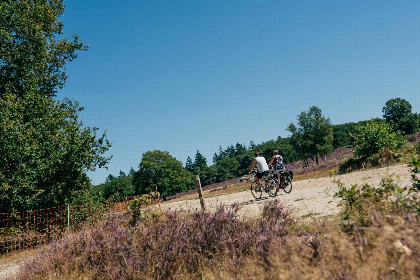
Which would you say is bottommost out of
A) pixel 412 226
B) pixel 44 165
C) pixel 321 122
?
pixel 412 226

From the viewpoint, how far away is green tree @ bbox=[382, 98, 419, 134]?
83.9 meters

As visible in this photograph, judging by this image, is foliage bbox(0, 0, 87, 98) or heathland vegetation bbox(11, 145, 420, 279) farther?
foliage bbox(0, 0, 87, 98)

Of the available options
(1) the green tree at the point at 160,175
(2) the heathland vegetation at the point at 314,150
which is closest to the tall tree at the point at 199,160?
(2) the heathland vegetation at the point at 314,150

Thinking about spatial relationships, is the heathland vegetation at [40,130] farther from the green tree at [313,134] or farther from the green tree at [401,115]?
the green tree at [401,115]

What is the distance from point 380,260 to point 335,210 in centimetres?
457

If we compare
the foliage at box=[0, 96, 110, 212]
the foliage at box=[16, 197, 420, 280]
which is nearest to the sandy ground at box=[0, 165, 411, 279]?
the foliage at box=[16, 197, 420, 280]

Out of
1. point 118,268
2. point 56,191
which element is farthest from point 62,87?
point 118,268

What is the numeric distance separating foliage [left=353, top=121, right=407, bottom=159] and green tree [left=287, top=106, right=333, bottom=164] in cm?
4285

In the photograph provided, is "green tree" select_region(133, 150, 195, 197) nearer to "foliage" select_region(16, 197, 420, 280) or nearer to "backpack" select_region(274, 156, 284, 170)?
"backpack" select_region(274, 156, 284, 170)

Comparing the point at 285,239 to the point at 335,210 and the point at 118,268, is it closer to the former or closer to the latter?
the point at 118,268

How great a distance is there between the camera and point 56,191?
14.9 meters

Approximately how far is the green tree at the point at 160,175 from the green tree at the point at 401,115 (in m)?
67.9

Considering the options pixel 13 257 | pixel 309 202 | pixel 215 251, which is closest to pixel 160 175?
pixel 13 257

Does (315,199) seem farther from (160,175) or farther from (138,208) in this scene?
(160,175)
